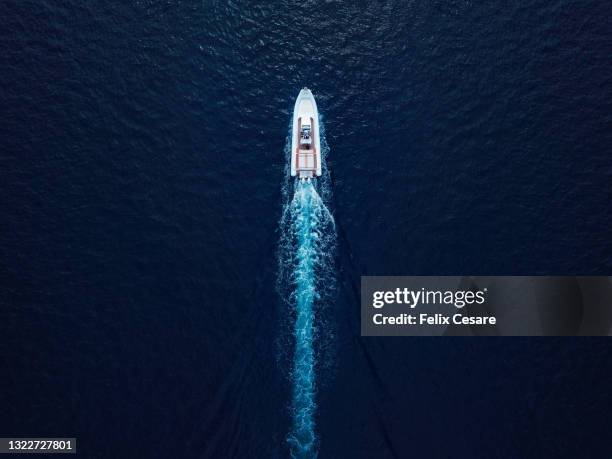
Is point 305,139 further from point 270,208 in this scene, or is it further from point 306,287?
point 306,287

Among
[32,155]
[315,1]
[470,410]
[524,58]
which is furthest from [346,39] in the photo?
[470,410]

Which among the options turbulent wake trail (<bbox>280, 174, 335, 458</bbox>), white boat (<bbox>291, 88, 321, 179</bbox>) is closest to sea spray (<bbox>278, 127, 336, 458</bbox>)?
turbulent wake trail (<bbox>280, 174, 335, 458</bbox>)

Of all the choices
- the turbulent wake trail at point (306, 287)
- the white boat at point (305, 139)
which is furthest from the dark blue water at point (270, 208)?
the white boat at point (305, 139)

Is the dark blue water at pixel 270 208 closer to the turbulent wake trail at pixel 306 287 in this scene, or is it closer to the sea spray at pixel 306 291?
the sea spray at pixel 306 291

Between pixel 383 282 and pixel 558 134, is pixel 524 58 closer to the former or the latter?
pixel 558 134

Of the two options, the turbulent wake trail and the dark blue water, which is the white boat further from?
the dark blue water

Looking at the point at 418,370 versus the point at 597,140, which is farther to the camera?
the point at 597,140
